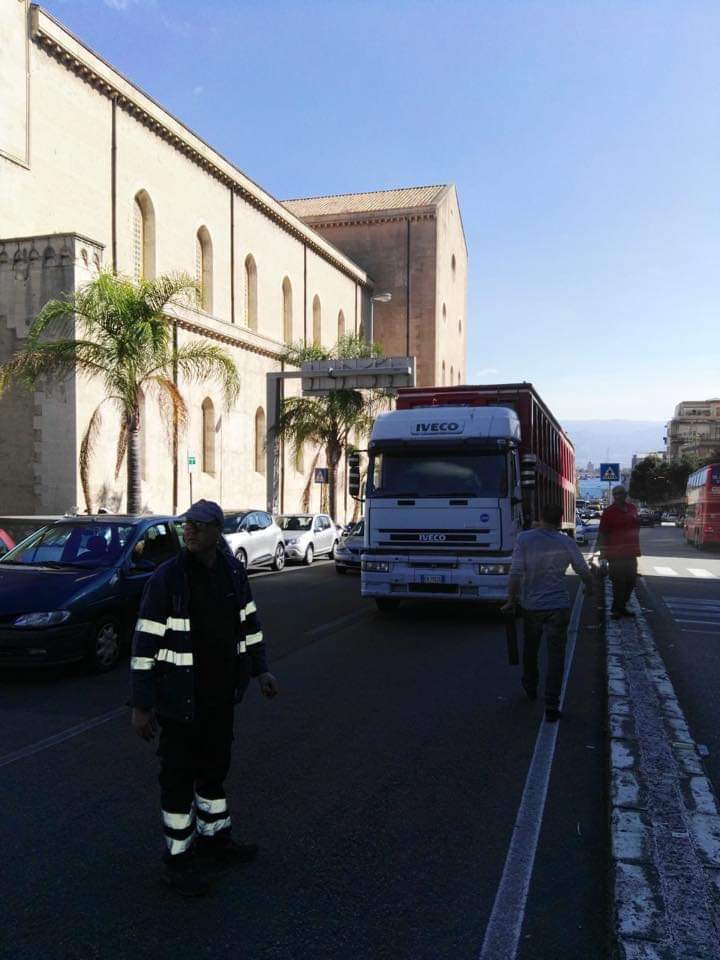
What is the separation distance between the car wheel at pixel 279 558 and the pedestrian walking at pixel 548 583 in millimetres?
14757

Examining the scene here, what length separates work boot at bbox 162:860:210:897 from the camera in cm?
363

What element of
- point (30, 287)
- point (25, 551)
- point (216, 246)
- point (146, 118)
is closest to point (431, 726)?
point (25, 551)

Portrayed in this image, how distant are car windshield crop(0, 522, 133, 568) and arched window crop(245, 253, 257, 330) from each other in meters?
29.0

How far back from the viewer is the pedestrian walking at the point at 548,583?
22.1ft

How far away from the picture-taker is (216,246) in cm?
3403

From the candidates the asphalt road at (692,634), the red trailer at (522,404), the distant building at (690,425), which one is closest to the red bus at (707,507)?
the asphalt road at (692,634)

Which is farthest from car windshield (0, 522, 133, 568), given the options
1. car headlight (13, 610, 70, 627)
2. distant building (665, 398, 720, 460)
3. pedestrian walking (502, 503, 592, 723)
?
distant building (665, 398, 720, 460)

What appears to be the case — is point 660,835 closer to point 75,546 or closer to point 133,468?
point 75,546

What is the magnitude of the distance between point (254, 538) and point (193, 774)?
16.4 m

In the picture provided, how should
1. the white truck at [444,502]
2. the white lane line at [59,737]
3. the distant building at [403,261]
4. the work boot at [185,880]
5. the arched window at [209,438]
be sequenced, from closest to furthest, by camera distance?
the work boot at [185,880]
the white lane line at [59,737]
the white truck at [444,502]
the arched window at [209,438]
the distant building at [403,261]

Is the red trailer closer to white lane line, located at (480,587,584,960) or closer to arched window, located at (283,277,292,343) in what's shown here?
white lane line, located at (480,587,584,960)

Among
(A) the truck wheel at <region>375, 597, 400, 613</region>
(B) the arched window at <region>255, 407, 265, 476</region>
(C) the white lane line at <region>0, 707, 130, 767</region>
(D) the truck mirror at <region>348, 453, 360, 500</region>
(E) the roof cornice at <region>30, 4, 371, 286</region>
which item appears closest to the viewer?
(C) the white lane line at <region>0, 707, 130, 767</region>

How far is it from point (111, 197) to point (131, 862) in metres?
26.5

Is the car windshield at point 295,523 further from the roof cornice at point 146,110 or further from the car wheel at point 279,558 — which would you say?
the roof cornice at point 146,110
